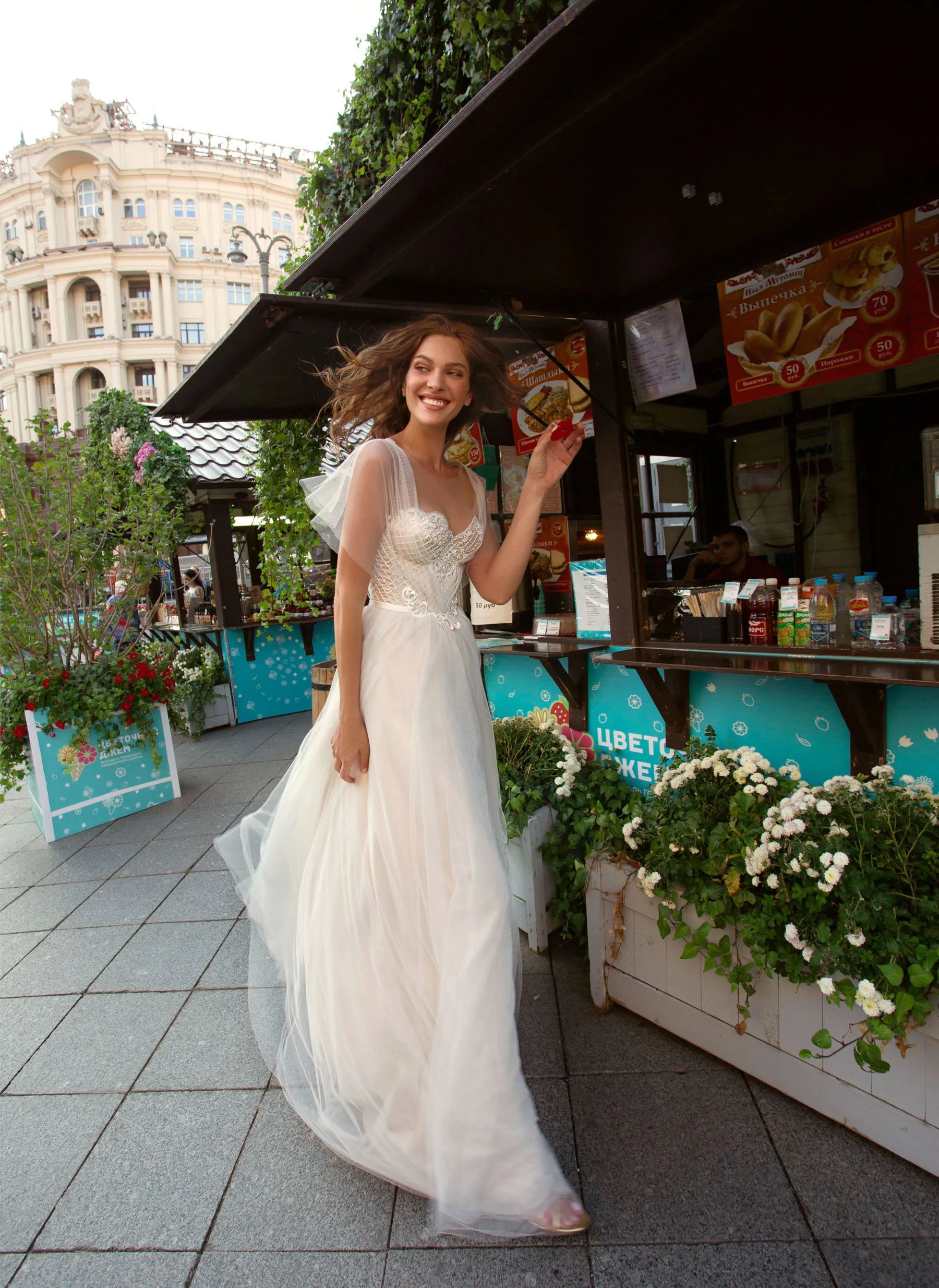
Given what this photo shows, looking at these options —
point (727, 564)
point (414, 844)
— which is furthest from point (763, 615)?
point (727, 564)

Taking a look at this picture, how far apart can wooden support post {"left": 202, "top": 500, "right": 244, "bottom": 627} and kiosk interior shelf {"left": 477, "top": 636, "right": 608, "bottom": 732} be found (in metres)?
5.60

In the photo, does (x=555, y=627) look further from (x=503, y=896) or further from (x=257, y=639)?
(x=257, y=639)

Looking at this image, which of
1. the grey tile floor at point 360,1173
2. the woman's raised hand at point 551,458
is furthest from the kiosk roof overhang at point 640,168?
the grey tile floor at point 360,1173

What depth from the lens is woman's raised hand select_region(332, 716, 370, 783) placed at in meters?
2.03

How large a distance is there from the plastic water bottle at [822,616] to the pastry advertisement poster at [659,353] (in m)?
1.12

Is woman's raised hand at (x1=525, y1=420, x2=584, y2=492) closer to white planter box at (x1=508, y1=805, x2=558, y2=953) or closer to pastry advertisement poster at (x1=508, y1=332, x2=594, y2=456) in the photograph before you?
pastry advertisement poster at (x1=508, y1=332, x2=594, y2=456)

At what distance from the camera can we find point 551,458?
2291 millimetres

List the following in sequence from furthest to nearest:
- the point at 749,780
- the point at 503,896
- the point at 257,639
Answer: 1. the point at 257,639
2. the point at 749,780
3. the point at 503,896

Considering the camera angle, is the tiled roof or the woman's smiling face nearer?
the woman's smiling face

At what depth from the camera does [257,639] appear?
345 inches

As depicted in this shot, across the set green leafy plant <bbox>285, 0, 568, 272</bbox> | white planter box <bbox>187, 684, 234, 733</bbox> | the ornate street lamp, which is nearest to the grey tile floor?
the ornate street lamp

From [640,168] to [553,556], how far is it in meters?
2.52

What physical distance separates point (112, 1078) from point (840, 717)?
300 centimetres

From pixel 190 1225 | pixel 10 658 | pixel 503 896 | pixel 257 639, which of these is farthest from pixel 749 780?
pixel 257 639
